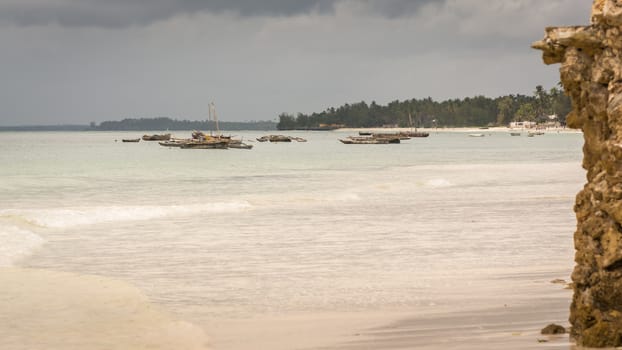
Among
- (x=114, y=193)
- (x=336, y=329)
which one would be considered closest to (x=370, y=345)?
(x=336, y=329)

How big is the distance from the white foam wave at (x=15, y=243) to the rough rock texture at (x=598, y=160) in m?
11.6

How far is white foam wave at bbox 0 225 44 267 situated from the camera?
17.1 meters

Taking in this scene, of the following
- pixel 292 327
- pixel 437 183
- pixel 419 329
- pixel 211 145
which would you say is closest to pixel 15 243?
pixel 292 327

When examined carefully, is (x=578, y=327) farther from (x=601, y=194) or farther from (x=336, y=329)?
(x=336, y=329)

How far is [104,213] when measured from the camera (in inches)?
1048

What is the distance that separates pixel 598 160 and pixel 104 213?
824 inches

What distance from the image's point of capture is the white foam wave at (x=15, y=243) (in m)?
17.1

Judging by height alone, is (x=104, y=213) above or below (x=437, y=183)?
above

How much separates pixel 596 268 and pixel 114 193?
37530 millimetres

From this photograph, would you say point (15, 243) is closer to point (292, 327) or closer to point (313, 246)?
point (313, 246)

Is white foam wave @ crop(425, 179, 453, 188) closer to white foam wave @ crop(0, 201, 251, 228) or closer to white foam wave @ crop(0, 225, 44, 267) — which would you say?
white foam wave @ crop(0, 201, 251, 228)

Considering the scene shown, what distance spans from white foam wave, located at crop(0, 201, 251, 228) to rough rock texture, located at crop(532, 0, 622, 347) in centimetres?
1809

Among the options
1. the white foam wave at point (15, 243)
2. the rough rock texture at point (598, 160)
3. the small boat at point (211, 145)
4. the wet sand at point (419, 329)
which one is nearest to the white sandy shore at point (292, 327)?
the wet sand at point (419, 329)

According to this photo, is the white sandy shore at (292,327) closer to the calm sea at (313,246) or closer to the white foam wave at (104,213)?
the calm sea at (313,246)
